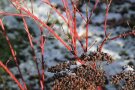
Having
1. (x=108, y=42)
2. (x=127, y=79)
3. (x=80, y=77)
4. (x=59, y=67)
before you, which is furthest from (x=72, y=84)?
(x=108, y=42)

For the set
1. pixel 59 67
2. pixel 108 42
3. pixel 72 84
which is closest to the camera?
pixel 72 84

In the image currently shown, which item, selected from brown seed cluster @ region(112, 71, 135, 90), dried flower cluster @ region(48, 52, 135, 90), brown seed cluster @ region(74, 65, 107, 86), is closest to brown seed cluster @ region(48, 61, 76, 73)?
dried flower cluster @ region(48, 52, 135, 90)

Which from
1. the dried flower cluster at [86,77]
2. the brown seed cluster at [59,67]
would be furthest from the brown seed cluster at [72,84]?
the brown seed cluster at [59,67]

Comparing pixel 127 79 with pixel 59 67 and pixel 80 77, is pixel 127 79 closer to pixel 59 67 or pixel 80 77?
pixel 80 77

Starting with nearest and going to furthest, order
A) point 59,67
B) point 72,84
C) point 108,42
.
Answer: point 72,84, point 59,67, point 108,42

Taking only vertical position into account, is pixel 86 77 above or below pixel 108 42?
above

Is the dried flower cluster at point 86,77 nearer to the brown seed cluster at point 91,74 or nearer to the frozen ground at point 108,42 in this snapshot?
the brown seed cluster at point 91,74

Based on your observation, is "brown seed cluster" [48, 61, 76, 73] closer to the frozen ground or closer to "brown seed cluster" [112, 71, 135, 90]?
"brown seed cluster" [112, 71, 135, 90]

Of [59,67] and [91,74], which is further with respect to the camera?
[59,67]
